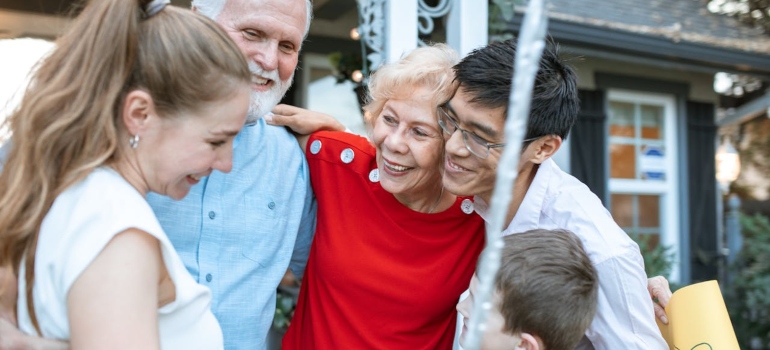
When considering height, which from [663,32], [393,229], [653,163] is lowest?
[393,229]

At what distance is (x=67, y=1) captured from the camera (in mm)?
5016

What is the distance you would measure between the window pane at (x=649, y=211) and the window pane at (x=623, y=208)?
0.45 feet

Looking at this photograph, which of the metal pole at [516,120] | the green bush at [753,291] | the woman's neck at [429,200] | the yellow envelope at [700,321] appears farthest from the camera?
the green bush at [753,291]

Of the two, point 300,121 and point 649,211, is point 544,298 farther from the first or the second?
point 649,211

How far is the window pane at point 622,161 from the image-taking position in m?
7.55

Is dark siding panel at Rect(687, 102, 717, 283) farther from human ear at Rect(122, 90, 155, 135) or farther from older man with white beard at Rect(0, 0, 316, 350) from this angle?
human ear at Rect(122, 90, 155, 135)

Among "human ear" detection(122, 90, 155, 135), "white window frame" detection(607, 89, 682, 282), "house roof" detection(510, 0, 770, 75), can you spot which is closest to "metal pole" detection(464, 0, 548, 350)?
"human ear" detection(122, 90, 155, 135)

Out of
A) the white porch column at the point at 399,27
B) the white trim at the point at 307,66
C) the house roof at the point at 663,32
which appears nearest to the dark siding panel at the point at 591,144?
the house roof at the point at 663,32

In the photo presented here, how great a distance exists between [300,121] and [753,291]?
5438 millimetres

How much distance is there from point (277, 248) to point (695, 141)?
273 inches

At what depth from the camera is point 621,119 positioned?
7.62m

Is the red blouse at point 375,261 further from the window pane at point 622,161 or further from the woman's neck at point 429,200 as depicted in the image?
the window pane at point 622,161

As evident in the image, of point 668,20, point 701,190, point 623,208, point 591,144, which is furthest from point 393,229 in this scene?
point 668,20

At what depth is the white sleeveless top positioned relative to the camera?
1.01 m
